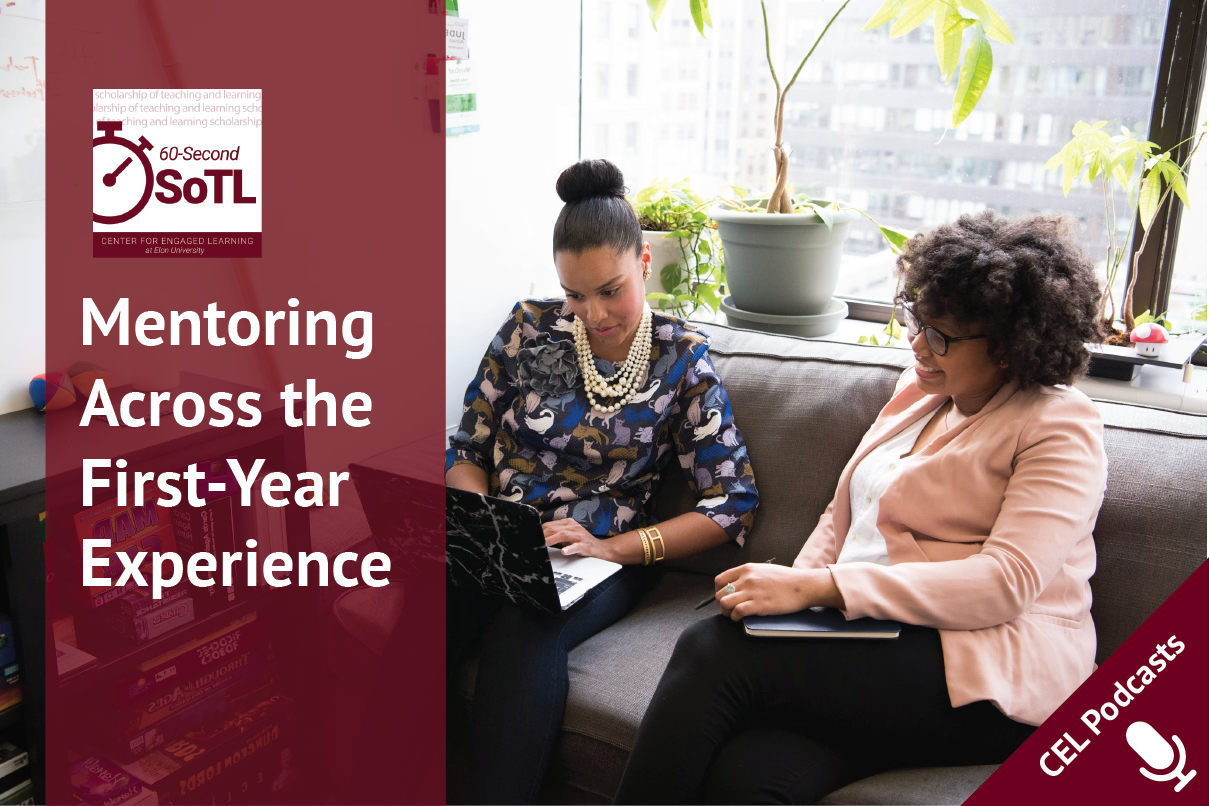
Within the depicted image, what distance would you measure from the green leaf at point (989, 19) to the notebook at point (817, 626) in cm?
111

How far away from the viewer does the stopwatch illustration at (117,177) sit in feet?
5.27

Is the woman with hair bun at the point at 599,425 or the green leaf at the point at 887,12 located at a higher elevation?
the green leaf at the point at 887,12

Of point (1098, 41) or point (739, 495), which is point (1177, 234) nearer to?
point (1098, 41)

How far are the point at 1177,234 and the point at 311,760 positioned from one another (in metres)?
1.99

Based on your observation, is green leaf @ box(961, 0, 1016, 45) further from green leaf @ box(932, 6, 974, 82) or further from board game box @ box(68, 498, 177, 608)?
board game box @ box(68, 498, 177, 608)

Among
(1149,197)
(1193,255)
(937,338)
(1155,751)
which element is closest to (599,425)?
(937,338)

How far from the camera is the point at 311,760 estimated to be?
180 cm

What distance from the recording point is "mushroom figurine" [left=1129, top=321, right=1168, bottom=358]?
1813 millimetres

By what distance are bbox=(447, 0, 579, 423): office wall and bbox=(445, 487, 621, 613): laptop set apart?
0.96 meters

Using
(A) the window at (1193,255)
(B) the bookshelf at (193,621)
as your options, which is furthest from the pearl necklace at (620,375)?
(A) the window at (1193,255)

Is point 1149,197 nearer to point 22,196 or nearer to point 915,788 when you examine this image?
point 915,788
